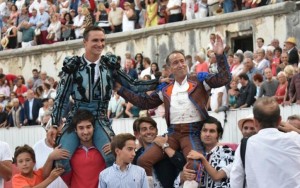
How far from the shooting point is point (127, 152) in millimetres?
11289

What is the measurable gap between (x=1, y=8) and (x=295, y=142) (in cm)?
2512

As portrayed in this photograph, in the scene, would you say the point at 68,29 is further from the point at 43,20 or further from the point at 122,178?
the point at 122,178

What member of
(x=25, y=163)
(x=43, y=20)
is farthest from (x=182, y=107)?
(x=43, y=20)

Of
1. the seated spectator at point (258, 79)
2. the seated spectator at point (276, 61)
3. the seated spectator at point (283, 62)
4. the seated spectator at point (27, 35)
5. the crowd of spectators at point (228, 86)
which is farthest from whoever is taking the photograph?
the seated spectator at point (27, 35)

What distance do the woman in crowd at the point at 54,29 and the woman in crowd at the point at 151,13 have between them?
3.62m

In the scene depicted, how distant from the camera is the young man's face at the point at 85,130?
1173 centimetres

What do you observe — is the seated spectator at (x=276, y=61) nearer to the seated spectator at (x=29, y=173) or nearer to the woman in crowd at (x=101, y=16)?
the woman in crowd at (x=101, y=16)

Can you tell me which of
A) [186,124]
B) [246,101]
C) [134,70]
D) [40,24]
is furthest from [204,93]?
[40,24]

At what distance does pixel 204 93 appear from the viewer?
12.1m

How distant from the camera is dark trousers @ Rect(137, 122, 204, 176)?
38.8 feet

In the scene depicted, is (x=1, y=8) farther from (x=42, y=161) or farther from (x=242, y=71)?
(x=42, y=161)

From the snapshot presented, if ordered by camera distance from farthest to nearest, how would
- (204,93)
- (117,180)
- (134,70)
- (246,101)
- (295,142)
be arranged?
(134,70)
(246,101)
(204,93)
(117,180)
(295,142)

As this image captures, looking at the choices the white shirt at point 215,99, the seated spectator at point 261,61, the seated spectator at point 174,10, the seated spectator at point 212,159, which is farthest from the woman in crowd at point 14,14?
the seated spectator at point 212,159

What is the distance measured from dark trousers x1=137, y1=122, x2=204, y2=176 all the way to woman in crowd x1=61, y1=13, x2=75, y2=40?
59.1ft
